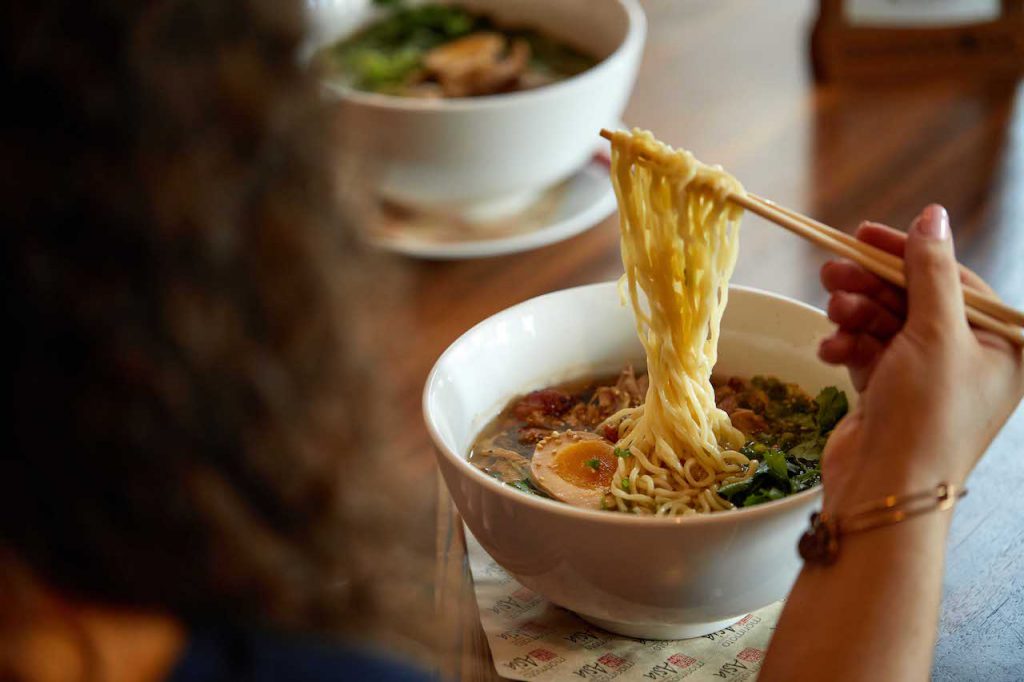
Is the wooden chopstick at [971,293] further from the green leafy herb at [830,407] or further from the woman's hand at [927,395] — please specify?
the green leafy herb at [830,407]

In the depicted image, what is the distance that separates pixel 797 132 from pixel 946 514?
1296 millimetres

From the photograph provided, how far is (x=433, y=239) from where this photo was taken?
5.75 ft

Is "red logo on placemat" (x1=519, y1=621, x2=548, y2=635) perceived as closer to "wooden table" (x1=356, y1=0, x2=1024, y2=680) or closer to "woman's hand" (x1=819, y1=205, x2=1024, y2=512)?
"wooden table" (x1=356, y1=0, x2=1024, y2=680)

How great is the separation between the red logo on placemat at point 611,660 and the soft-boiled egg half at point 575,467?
112mm

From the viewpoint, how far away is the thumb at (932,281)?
787 millimetres

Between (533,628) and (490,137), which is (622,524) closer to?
(533,628)

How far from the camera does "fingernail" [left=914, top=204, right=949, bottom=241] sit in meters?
0.82

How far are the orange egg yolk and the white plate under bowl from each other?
717mm

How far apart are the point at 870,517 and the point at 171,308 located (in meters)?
0.49

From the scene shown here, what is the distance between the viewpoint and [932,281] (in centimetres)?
80

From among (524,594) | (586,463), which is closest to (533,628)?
(524,594)

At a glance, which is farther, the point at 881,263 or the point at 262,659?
the point at 881,263

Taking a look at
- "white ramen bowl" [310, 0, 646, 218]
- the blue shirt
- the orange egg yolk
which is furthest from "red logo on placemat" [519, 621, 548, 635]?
"white ramen bowl" [310, 0, 646, 218]

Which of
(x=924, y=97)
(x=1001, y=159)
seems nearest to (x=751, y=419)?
(x=1001, y=159)
